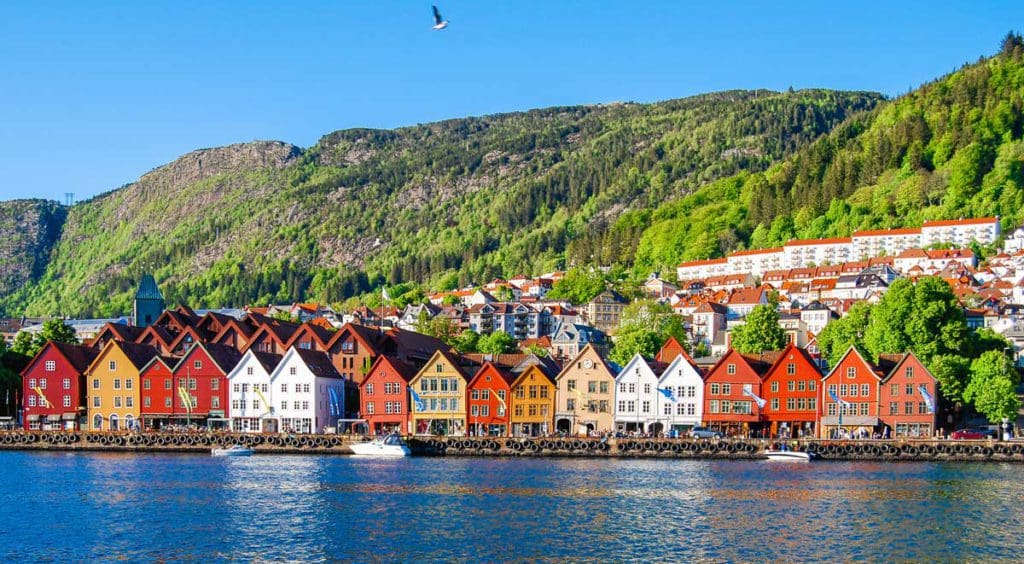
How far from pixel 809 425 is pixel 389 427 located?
3731 centimetres

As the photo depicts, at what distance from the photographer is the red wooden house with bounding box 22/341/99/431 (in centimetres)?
12619

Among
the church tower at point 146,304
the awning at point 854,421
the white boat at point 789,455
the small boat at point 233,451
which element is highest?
the church tower at point 146,304

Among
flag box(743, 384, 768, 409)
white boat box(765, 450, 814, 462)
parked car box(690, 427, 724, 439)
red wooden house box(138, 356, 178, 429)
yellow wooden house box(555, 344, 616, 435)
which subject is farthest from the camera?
red wooden house box(138, 356, 178, 429)

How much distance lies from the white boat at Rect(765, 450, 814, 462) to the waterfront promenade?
1.03 meters

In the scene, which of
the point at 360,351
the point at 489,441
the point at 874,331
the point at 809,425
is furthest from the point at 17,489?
the point at 874,331

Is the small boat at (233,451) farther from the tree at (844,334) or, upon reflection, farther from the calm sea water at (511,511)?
the tree at (844,334)

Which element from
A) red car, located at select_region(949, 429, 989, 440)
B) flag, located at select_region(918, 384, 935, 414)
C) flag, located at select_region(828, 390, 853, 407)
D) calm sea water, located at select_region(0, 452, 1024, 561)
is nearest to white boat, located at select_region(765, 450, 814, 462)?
calm sea water, located at select_region(0, 452, 1024, 561)

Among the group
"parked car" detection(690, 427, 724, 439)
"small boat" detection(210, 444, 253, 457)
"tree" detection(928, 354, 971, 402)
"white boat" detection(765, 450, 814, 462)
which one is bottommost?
"small boat" detection(210, 444, 253, 457)

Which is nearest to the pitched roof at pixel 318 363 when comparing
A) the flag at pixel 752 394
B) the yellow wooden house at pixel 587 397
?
the yellow wooden house at pixel 587 397

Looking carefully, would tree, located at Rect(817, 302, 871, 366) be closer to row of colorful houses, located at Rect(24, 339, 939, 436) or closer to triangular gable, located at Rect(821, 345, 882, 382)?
row of colorful houses, located at Rect(24, 339, 939, 436)

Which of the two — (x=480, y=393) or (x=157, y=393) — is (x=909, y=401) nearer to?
(x=480, y=393)

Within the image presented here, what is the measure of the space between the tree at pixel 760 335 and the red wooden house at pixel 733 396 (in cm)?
3126

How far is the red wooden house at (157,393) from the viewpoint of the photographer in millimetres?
123188

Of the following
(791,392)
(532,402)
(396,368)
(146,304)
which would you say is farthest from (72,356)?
(791,392)
